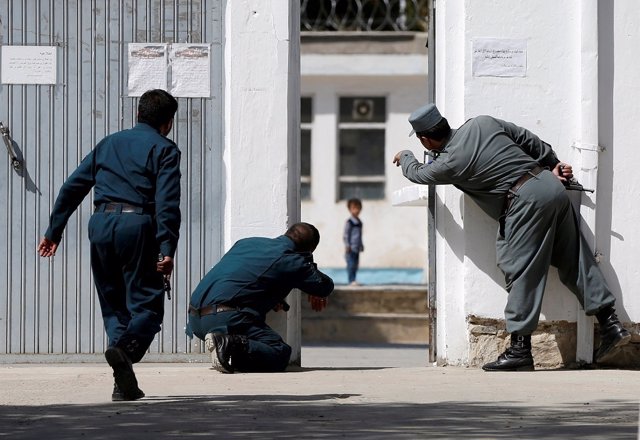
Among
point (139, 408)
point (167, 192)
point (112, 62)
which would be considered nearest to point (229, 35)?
point (112, 62)

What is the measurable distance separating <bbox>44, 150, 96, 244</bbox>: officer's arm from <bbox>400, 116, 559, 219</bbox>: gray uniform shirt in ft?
7.44

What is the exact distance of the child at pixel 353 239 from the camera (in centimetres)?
2455

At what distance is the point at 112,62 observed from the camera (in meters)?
10.5

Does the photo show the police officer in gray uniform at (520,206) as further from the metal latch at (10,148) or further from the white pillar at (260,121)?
the metal latch at (10,148)

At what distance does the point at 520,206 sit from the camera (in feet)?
32.1

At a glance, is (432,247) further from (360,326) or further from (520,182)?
(360,326)

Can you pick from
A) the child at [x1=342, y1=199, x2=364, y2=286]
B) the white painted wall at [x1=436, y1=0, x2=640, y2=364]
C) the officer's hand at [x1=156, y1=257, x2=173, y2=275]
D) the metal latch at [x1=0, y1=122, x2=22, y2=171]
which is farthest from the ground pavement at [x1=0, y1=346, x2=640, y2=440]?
the child at [x1=342, y1=199, x2=364, y2=286]

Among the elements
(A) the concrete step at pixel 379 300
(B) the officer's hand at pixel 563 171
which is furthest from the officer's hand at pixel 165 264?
(A) the concrete step at pixel 379 300

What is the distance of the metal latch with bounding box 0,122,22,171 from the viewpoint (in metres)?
10.4

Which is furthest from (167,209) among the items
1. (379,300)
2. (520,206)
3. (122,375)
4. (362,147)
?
(362,147)

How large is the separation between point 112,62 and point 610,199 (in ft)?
10.8

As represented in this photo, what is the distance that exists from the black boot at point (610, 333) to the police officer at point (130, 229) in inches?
120

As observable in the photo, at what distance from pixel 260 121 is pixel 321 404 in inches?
112

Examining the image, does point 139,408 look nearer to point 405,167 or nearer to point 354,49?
point 405,167
